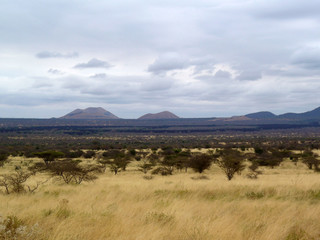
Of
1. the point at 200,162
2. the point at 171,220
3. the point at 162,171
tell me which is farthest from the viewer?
the point at 162,171

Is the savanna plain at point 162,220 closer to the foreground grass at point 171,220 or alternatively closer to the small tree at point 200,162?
the foreground grass at point 171,220

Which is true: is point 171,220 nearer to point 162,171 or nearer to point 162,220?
point 162,220

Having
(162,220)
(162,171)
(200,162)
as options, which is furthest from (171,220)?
(162,171)

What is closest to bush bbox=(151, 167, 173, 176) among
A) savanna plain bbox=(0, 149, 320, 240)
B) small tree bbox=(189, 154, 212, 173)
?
small tree bbox=(189, 154, 212, 173)

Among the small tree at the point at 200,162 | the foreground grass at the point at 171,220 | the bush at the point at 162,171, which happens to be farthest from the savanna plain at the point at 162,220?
the bush at the point at 162,171

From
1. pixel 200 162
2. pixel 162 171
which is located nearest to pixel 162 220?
pixel 200 162

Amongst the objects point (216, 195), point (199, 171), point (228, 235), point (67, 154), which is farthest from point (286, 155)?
point (228, 235)

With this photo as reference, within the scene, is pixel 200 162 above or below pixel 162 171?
above

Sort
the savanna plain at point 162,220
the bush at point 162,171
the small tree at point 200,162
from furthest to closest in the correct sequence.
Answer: the bush at point 162,171
the small tree at point 200,162
the savanna plain at point 162,220

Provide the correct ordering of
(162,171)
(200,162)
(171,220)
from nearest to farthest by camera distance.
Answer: (171,220)
(200,162)
(162,171)

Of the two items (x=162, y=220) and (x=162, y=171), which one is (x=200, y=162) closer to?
(x=162, y=171)

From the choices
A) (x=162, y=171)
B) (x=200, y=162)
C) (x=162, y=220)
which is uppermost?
(x=162, y=220)

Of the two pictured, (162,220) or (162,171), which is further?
(162,171)

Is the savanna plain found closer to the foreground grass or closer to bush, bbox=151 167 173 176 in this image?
the foreground grass
